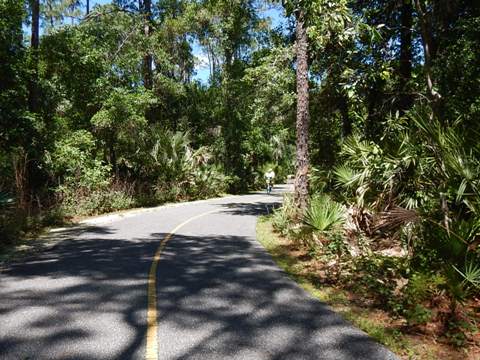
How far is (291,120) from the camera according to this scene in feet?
68.8

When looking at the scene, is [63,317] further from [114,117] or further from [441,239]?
[114,117]

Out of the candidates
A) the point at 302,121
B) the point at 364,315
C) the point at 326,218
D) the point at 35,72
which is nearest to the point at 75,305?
the point at 364,315

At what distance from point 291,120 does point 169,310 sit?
16.3 m

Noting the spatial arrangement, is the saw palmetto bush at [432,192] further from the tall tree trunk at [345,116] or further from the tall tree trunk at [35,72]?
the tall tree trunk at [35,72]

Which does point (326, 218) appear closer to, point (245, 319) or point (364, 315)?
point (364, 315)

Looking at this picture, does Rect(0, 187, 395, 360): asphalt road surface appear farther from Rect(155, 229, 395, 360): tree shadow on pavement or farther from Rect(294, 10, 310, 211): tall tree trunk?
Rect(294, 10, 310, 211): tall tree trunk

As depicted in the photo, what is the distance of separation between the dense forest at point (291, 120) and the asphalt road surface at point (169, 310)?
4.74 ft

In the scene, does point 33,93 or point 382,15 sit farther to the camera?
point 33,93

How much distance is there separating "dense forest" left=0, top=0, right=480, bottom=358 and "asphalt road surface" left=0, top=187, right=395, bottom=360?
1443mm

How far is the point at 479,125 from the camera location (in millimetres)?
6672

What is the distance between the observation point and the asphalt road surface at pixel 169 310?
460cm

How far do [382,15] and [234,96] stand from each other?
20.6 meters

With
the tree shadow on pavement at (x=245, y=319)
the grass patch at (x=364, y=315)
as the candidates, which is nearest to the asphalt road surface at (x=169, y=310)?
the tree shadow on pavement at (x=245, y=319)

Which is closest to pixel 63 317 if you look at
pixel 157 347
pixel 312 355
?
pixel 157 347
